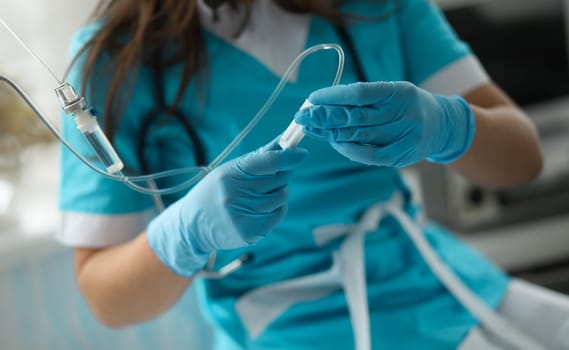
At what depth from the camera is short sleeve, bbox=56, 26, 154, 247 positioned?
0.78 meters

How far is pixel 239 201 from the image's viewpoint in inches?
22.9

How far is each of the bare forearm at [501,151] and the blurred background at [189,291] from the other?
34cm

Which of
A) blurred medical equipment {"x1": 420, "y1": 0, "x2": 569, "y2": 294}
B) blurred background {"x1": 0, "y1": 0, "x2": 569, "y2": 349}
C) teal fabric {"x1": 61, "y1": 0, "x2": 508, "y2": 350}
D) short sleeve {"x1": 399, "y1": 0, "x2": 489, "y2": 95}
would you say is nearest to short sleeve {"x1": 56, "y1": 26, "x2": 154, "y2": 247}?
teal fabric {"x1": 61, "y1": 0, "x2": 508, "y2": 350}

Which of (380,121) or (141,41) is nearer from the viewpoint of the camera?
(380,121)

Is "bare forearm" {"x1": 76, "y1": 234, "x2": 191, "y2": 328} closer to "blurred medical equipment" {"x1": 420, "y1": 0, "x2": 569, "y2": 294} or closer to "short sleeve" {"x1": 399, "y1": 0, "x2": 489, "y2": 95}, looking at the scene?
"short sleeve" {"x1": 399, "y1": 0, "x2": 489, "y2": 95}

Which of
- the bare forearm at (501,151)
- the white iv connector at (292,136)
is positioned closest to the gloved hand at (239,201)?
the white iv connector at (292,136)

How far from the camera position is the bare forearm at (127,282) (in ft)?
2.39

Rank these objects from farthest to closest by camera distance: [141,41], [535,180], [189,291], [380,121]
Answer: [535,180]
[189,291]
[141,41]
[380,121]

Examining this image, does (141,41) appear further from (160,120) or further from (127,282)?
(127,282)

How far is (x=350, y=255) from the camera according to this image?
79 centimetres

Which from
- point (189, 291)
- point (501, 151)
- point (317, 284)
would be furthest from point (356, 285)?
point (189, 291)

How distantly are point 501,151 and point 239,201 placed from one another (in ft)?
1.12

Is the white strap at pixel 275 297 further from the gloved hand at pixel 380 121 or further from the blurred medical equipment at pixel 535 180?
the blurred medical equipment at pixel 535 180

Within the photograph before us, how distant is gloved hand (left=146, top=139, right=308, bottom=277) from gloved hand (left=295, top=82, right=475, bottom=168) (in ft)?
0.14
